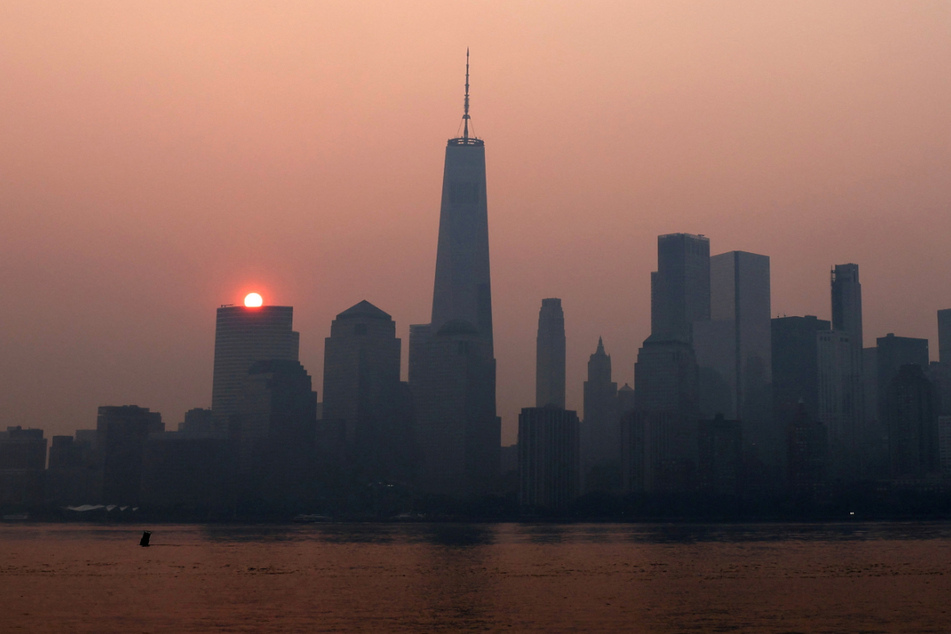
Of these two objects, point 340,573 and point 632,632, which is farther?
point 340,573

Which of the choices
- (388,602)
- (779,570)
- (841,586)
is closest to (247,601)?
(388,602)

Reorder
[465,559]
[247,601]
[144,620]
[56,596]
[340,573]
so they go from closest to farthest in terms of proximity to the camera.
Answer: [144,620], [247,601], [56,596], [340,573], [465,559]

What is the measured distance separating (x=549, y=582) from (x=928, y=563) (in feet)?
206

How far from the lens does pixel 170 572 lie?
149m

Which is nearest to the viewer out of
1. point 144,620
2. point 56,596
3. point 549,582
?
point 144,620

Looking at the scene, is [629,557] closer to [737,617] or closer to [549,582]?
[549,582]

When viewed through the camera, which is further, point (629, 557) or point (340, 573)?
point (629, 557)

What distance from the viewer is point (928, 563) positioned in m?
163

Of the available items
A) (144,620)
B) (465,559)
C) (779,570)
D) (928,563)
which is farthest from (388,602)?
(928,563)

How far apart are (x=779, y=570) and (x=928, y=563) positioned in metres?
28.7

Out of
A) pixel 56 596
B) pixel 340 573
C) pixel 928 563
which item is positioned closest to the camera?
pixel 56 596

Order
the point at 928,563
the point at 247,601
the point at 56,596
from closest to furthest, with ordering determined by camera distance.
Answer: the point at 247,601 → the point at 56,596 → the point at 928,563

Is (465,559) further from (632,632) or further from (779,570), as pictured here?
(632,632)

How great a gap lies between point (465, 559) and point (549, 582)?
50.2 m
